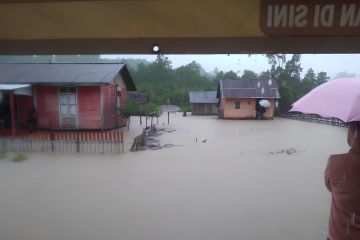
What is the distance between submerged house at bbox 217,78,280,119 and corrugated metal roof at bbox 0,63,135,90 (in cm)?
793

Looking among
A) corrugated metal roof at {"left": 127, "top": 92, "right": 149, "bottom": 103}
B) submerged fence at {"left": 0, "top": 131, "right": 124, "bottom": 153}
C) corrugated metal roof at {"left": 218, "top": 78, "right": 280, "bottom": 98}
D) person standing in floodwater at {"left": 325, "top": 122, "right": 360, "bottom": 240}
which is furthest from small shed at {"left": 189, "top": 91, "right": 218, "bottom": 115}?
person standing in floodwater at {"left": 325, "top": 122, "right": 360, "bottom": 240}

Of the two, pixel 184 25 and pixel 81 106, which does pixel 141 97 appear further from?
pixel 184 25

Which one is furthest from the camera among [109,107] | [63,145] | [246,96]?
[246,96]

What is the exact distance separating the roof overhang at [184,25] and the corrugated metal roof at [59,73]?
1115 centimetres

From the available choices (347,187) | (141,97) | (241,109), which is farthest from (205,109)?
(347,187)

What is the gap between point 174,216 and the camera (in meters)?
4.77

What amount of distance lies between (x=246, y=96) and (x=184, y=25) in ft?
67.8

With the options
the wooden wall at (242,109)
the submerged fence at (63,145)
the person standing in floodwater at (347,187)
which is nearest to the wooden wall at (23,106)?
the submerged fence at (63,145)

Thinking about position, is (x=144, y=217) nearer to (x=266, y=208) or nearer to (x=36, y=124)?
(x=266, y=208)

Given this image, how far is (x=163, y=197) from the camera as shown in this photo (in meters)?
5.73

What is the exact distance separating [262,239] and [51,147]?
8072 mm

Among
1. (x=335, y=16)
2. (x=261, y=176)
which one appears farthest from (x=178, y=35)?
(x=261, y=176)

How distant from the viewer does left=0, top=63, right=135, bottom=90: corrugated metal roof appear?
13727 mm

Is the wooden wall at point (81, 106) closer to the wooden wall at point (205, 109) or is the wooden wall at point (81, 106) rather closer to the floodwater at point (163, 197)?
the floodwater at point (163, 197)
